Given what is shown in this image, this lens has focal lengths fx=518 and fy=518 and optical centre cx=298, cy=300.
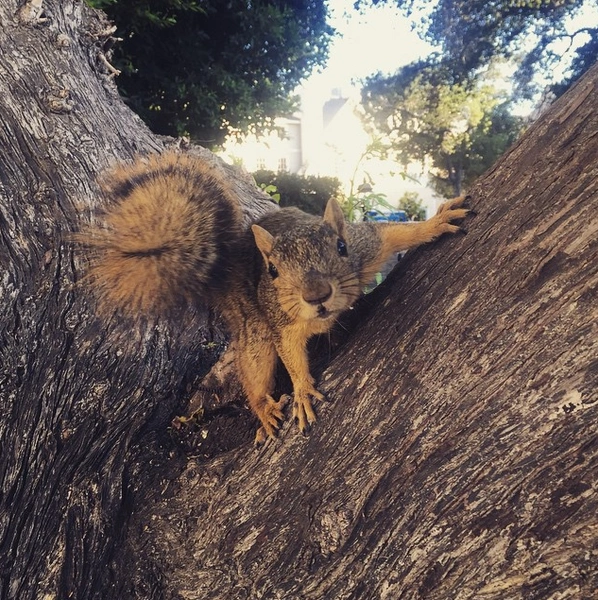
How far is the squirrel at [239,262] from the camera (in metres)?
1.29

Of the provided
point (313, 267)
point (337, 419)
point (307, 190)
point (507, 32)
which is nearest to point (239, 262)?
point (313, 267)

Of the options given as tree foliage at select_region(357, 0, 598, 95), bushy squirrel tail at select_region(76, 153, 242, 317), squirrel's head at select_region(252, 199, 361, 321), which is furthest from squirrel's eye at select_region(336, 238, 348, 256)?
tree foliage at select_region(357, 0, 598, 95)

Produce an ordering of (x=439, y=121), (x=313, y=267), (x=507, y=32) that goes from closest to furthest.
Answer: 1. (x=313, y=267)
2. (x=507, y=32)
3. (x=439, y=121)

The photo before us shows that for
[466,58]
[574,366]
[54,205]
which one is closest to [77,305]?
[54,205]

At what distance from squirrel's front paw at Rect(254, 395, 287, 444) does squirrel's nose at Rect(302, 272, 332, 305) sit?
1.04 ft

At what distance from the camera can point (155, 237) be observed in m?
1.29

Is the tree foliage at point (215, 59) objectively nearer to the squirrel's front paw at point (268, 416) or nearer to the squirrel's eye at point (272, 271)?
the squirrel's eye at point (272, 271)

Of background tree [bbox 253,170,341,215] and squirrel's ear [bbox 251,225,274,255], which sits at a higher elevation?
background tree [bbox 253,170,341,215]

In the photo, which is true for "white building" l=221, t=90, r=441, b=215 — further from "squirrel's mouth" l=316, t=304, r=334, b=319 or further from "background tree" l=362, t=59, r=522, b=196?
"squirrel's mouth" l=316, t=304, r=334, b=319

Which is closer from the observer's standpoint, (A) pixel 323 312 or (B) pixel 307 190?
(A) pixel 323 312

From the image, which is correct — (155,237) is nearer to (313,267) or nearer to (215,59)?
(313,267)

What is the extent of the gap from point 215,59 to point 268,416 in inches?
172

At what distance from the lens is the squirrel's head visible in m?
1.30

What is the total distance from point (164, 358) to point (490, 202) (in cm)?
95
